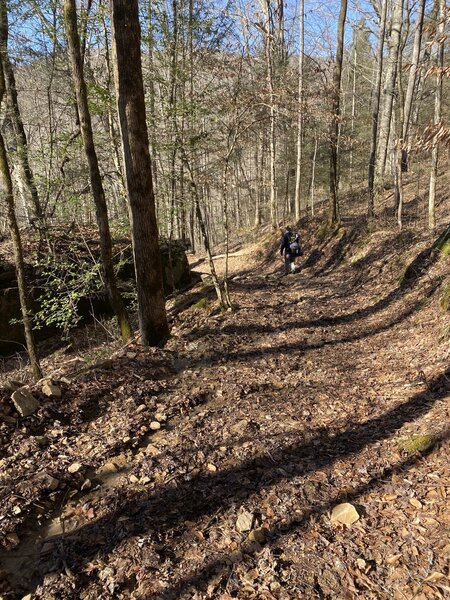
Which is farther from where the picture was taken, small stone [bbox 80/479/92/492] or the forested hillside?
small stone [bbox 80/479/92/492]

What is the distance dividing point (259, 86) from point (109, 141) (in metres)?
3.82

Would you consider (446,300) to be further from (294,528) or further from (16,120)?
(16,120)

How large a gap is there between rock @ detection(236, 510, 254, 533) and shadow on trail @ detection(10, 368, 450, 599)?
0.19m

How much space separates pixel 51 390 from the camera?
4.84 metres

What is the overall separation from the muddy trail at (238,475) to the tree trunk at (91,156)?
2.02 meters

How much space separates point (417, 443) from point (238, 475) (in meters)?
1.79

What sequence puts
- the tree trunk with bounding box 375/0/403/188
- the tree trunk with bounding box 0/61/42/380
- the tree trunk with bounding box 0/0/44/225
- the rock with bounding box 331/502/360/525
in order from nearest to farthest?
the rock with bounding box 331/502/360/525
the tree trunk with bounding box 0/61/42/380
the tree trunk with bounding box 0/0/44/225
the tree trunk with bounding box 375/0/403/188

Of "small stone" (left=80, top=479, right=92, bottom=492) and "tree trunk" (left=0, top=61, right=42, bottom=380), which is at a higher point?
"tree trunk" (left=0, top=61, right=42, bottom=380)

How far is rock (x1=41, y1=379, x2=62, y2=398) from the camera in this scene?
482 centimetres

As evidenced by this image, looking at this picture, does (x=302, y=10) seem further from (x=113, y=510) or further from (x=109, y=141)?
(x=113, y=510)

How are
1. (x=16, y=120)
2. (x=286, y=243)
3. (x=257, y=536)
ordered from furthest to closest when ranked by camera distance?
(x=286, y=243), (x=16, y=120), (x=257, y=536)

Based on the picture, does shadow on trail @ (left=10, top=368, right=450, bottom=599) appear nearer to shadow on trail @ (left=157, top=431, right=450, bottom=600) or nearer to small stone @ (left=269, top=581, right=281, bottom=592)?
shadow on trail @ (left=157, top=431, right=450, bottom=600)

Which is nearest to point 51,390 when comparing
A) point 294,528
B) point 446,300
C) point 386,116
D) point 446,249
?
point 294,528

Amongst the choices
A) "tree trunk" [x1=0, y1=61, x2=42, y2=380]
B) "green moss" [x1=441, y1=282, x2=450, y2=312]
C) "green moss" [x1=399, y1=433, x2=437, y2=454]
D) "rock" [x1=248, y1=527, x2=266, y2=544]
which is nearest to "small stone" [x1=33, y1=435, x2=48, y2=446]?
"rock" [x1=248, y1=527, x2=266, y2=544]
